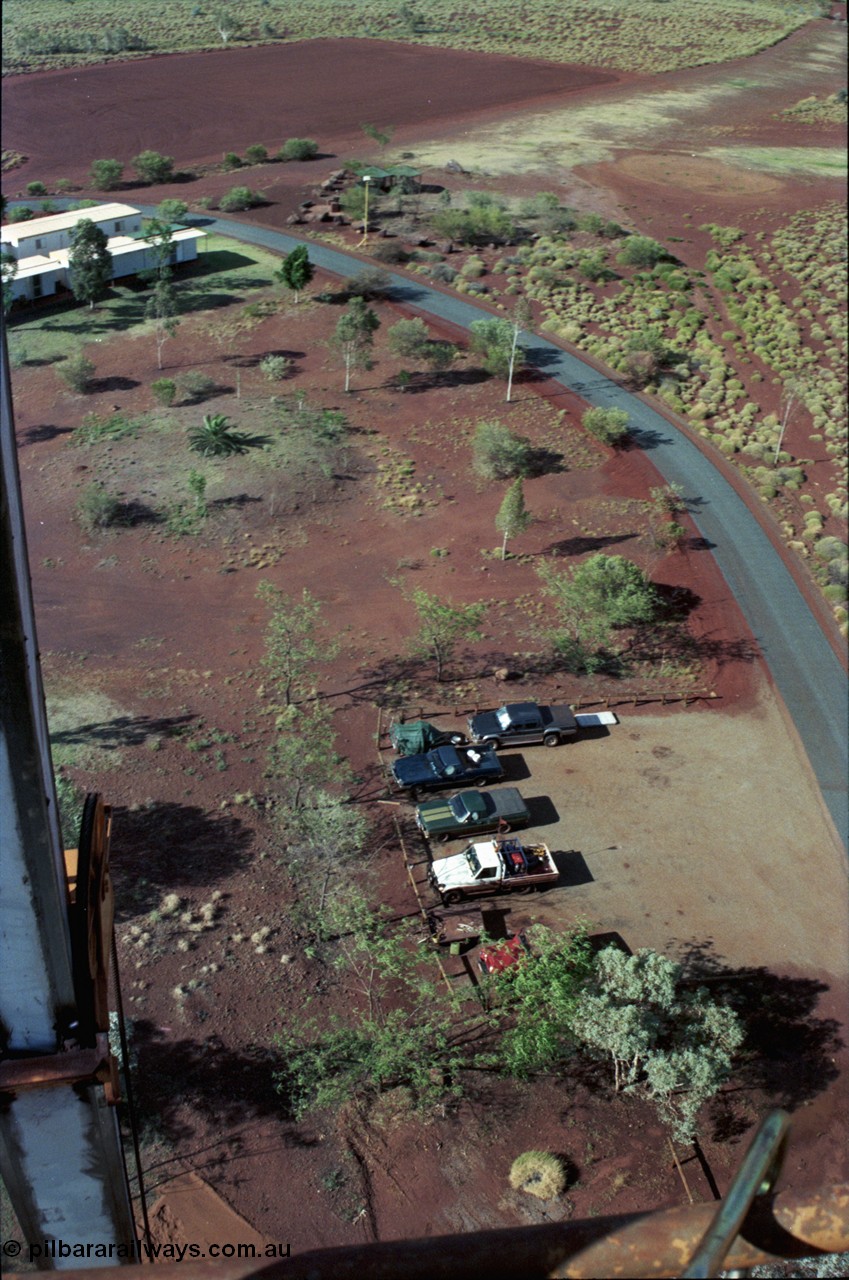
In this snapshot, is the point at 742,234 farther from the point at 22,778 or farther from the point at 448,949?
the point at 22,778

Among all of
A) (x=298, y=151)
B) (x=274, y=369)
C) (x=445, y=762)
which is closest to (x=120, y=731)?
(x=445, y=762)

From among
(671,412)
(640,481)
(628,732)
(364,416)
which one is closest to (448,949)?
(628,732)

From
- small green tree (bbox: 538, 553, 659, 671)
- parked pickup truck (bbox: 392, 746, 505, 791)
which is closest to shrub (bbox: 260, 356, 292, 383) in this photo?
small green tree (bbox: 538, 553, 659, 671)

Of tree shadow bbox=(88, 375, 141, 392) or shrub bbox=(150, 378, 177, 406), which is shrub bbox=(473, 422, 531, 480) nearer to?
shrub bbox=(150, 378, 177, 406)

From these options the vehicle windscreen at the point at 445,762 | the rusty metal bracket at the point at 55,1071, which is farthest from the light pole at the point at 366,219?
the rusty metal bracket at the point at 55,1071

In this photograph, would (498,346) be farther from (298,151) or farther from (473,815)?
(298,151)

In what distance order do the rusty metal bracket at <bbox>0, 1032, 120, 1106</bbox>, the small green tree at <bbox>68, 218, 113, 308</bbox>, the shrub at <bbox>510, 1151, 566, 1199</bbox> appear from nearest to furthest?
the rusty metal bracket at <bbox>0, 1032, 120, 1106</bbox>
the shrub at <bbox>510, 1151, 566, 1199</bbox>
the small green tree at <bbox>68, 218, 113, 308</bbox>
